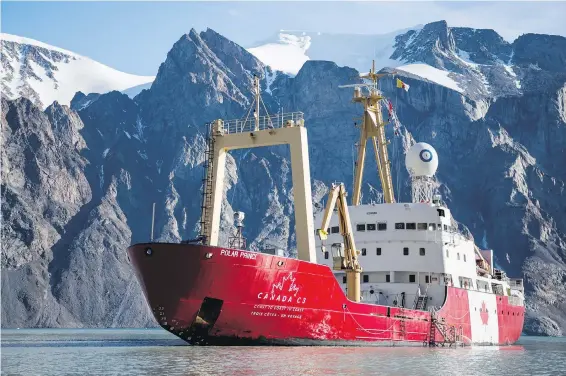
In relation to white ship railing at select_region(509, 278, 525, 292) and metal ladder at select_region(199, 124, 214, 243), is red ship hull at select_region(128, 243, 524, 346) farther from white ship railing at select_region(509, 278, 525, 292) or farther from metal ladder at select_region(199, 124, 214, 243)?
white ship railing at select_region(509, 278, 525, 292)

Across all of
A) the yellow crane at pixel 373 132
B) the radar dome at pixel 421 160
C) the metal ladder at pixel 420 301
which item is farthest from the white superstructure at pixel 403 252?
the radar dome at pixel 421 160

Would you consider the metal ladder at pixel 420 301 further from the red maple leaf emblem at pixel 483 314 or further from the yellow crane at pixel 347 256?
the red maple leaf emblem at pixel 483 314

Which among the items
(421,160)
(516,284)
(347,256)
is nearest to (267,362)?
(347,256)

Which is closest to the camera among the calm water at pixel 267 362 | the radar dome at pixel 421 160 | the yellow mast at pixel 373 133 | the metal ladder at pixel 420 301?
the calm water at pixel 267 362

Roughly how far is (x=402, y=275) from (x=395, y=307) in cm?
647

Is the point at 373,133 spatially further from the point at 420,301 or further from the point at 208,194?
the point at 208,194

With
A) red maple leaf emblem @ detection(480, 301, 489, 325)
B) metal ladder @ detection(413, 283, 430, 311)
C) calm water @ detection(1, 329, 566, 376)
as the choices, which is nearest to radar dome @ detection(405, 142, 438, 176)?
red maple leaf emblem @ detection(480, 301, 489, 325)

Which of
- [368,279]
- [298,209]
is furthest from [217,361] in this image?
[368,279]

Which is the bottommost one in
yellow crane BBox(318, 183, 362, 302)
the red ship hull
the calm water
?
the calm water

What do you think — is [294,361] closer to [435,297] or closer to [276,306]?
[276,306]

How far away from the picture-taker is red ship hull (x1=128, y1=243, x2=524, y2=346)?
1864 inches

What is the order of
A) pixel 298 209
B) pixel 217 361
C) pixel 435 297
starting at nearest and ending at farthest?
pixel 217 361, pixel 298 209, pixel 435 297

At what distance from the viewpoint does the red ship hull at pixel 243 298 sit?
47344 mm

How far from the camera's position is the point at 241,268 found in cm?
4781
